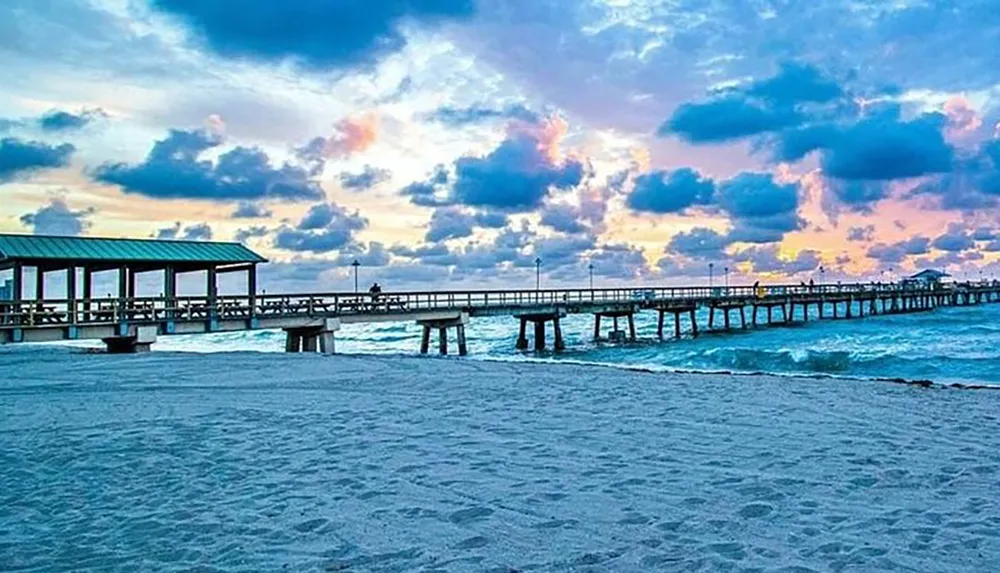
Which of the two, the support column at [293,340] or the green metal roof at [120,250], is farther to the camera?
the support column at [293,340]

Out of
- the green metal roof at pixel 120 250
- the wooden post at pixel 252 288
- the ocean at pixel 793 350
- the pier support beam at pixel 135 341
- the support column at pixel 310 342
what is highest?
the green metal roof at pixel 120 250

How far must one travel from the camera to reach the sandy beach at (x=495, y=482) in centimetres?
461

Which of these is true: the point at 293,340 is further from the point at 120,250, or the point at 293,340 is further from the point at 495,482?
the point at 495,482

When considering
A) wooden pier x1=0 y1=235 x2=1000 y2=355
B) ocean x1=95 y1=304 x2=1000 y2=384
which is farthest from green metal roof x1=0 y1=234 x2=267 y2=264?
ocean x1=95 y1=304 x2=1000 y2=384

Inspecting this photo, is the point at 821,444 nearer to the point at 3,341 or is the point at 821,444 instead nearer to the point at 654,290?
the point at 3,341

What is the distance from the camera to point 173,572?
430cm

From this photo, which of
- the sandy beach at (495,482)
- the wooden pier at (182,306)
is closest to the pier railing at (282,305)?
the wooden pier at (182,306)

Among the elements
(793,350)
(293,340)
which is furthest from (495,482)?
(793,350)

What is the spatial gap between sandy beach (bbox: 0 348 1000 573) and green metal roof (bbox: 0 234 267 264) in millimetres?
12985

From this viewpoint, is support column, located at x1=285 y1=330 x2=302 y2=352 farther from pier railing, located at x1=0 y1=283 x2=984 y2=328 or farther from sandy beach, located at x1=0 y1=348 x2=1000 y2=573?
sandy beach, located at x1=0 y1=348 x2=1000 y2=573

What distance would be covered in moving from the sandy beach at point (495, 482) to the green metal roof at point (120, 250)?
42.6 feet

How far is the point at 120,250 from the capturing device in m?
26.2

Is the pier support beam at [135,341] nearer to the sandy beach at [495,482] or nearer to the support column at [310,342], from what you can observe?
the support column at [310,342]

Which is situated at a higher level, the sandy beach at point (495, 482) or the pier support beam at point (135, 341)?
the pier support beam at point (135, 341)
